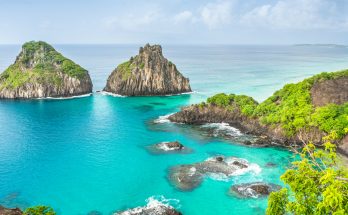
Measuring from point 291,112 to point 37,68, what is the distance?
130960 mm

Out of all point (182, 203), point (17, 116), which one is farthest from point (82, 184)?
point (17, 116)

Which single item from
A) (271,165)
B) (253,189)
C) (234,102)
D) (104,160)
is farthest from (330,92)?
(104,160)

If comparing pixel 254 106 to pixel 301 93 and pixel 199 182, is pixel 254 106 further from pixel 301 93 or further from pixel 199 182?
pixel 199 182

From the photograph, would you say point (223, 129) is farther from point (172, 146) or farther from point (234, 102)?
point (172, 146)

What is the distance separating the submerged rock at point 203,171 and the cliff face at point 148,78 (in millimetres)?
88760

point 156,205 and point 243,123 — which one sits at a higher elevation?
point 243,123

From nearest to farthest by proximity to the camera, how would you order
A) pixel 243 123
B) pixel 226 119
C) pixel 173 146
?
pixel 173 146 < pixel 243 123 < pixel 226 119

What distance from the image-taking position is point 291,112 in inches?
3743

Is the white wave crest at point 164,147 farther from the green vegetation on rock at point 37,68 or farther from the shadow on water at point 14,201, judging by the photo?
the green vegetation on rock at point 37,68

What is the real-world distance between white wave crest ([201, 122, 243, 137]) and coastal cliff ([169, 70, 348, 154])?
2.36 meters

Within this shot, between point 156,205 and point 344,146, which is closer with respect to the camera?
point 156,205

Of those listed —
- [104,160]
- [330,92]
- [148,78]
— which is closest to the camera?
[104,160]

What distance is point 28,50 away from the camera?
17962 centimetres

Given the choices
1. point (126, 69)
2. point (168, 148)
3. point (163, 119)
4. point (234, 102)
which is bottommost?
point (168, 148)
